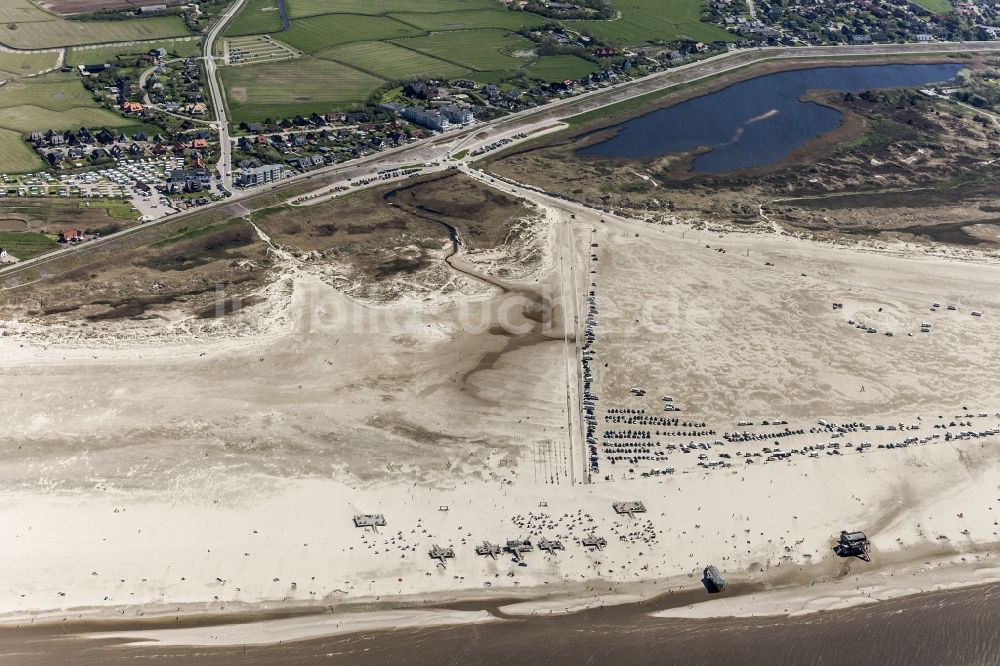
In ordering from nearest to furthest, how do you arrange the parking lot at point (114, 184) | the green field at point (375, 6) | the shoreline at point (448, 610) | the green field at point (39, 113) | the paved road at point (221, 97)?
the shoreline at point (448, 610)
the parking lot at point (114, 184)
the paved road at point (221, 97)
the green field at point (39, 113)
the green field at point (375, 6)

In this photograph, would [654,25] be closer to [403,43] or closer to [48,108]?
[403,43]

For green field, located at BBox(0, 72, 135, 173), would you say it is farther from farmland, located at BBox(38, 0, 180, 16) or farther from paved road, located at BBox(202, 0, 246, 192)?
farmland, located at BBox(38, 0, 180, 16)

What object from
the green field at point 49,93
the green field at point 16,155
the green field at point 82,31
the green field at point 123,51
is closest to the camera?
the green field at point 16,155

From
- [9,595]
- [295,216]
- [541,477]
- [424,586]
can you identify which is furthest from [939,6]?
[9,595]

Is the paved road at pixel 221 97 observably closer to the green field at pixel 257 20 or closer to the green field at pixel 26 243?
the green field at pixel 257 20

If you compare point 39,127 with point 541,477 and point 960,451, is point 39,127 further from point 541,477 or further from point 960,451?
point 960,451

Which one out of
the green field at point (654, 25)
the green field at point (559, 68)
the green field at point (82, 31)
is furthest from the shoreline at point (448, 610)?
the green field at point (82, 31)
